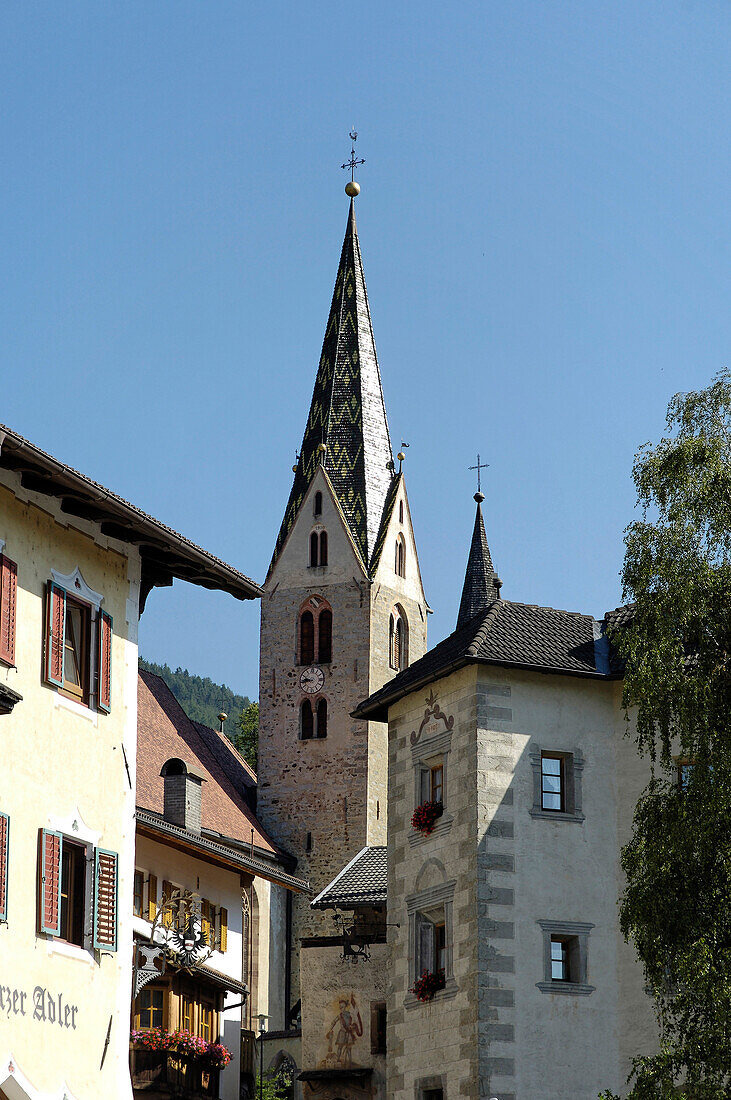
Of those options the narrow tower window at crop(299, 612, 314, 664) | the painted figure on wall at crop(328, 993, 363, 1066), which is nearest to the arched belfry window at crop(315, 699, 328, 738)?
the narrow tower window at crop(299, 612, 314, 664)

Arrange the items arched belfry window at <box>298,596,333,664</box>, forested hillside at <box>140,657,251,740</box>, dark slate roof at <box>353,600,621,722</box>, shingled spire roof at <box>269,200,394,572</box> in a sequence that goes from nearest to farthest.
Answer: dark slate roof at <box>353,600,621,722</box> → arched belfry window at <box>298,596,333,664</box> → shingled spire roof at <box>269,200,394,572</box> → forested hillside at <box>140,657,251,740</box>

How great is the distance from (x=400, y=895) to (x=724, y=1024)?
47.7ft

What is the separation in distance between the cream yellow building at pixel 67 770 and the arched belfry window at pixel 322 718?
46717 millimetres

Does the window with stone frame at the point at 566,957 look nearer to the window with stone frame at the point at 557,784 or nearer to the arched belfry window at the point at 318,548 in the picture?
the window with stone frame at the point at 557,784

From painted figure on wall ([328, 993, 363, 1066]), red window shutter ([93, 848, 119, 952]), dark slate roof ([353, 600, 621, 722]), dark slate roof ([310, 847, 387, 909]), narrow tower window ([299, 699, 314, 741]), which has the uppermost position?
narrow tower window ([299, 699, 314, 741])

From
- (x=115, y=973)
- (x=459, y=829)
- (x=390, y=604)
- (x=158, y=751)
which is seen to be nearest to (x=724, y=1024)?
(x=115, y=973)

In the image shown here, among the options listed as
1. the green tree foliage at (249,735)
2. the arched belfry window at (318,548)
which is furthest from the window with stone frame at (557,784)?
the green tree foliage at (249,735)

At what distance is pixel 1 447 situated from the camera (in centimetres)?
2120

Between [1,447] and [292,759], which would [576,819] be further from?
[292,759]

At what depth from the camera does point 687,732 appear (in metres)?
23.8

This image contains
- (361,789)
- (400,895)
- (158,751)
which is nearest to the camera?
(400,895)

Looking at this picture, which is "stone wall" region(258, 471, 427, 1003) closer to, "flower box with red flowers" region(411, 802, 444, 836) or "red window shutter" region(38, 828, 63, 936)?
"flower box with red flowers" region(411, 802, 444, 836)

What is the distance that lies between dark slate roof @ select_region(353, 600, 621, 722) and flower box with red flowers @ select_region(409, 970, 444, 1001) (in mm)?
5440

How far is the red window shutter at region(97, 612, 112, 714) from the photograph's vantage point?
24.3m
